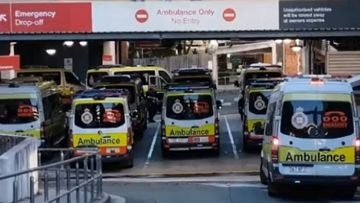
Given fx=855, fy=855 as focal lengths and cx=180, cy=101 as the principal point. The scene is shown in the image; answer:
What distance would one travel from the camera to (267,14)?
27734 mm

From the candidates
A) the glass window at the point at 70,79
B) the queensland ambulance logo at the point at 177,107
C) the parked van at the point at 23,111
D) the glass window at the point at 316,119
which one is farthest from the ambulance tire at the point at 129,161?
the glass window at the point at 70,79

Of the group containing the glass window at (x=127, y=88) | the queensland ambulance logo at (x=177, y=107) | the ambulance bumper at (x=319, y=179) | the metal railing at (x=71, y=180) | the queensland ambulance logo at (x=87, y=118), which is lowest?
the ambulance bumper at (x=319, y=179)

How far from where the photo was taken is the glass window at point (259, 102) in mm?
27250

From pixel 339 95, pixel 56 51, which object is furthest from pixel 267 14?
pixel 56 51

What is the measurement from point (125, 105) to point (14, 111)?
3719 mm

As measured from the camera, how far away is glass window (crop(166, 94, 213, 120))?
26.5 m

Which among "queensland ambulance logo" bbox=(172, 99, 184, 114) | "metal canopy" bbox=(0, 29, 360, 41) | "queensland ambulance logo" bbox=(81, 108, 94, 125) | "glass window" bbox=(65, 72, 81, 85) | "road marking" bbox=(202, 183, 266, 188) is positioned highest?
"metal canopy" bbox=(0, 29, 360, 41)

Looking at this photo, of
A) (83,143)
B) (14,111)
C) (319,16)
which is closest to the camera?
(83,143)

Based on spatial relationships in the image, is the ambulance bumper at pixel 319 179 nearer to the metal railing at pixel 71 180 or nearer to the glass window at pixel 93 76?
the metal railing at pixel 71 180

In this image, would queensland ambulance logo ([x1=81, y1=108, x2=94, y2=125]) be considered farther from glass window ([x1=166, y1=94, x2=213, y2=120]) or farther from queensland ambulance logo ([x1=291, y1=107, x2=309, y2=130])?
queensland ambulance logo ([x1=291, y1=107, x2=309, y2=130])

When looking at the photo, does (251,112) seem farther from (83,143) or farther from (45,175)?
(45,175)

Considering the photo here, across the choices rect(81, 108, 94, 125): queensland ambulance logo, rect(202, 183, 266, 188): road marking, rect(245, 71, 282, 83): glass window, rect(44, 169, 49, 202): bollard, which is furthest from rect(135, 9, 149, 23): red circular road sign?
rect(44, 169, 49, 202): bollard

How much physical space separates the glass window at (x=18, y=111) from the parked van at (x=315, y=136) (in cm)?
1103

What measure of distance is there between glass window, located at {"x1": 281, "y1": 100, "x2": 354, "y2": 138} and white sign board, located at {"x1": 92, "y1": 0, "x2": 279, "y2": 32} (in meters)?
11.7
